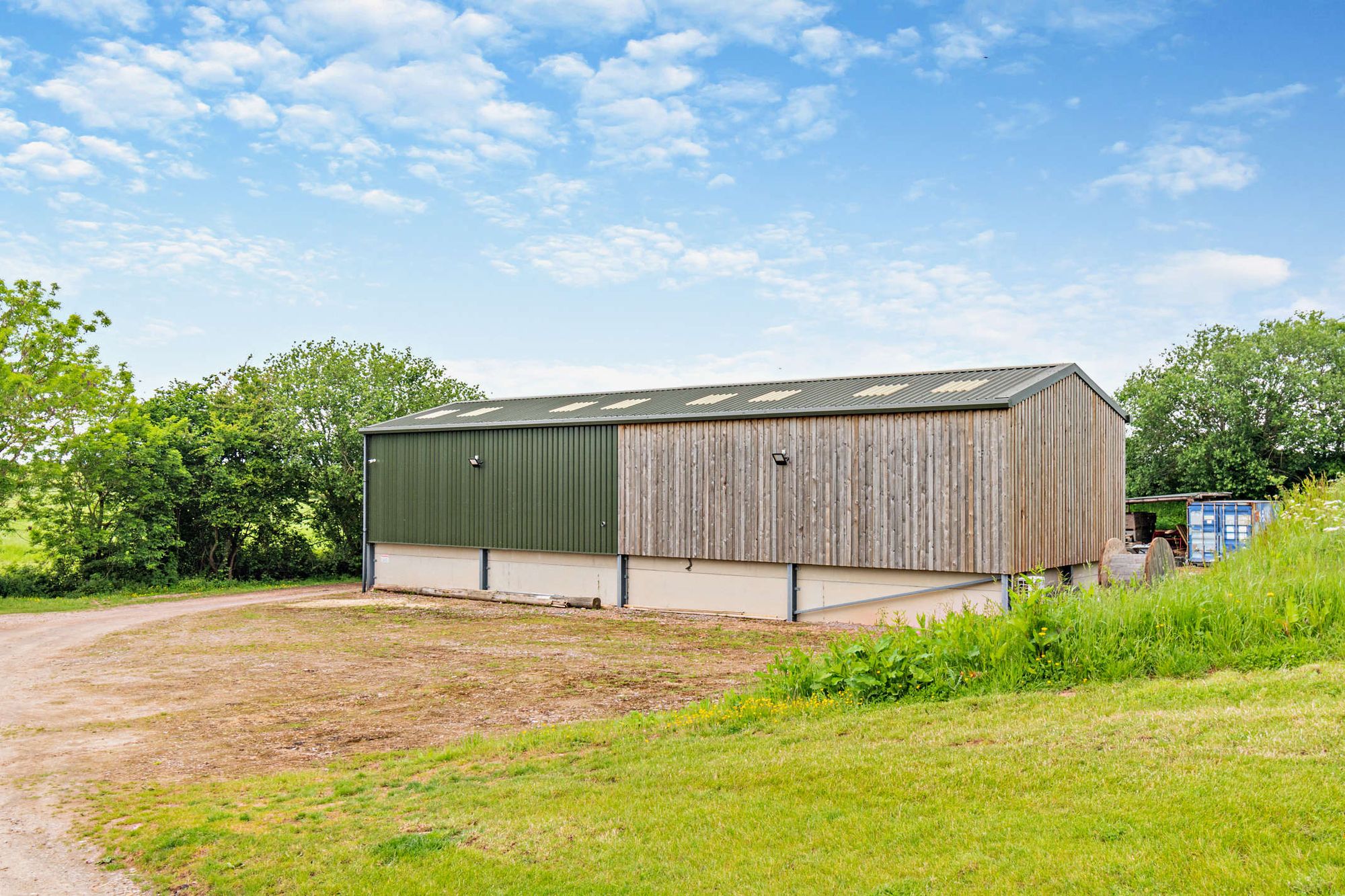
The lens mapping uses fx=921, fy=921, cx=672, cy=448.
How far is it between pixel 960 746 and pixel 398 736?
19.2 feet

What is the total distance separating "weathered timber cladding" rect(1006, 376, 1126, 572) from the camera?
56.6ft

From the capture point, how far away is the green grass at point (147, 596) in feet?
79.9

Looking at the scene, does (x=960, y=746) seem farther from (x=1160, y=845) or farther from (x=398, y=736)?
(x=398, y=736)

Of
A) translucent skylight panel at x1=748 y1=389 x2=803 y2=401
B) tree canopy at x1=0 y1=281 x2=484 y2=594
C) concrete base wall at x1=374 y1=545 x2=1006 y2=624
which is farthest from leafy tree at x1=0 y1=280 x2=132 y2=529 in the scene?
translucent skylight panel at x1=748 y1=389 x2=803 y2=401

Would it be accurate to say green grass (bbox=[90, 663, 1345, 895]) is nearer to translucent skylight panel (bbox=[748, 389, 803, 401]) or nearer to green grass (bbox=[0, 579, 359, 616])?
translucent skylight panel (bbox=[748, 389, 803, 401])

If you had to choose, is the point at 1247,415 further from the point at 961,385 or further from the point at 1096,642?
the point at 1096,642

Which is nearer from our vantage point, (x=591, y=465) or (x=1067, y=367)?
(x=1067, y=367)

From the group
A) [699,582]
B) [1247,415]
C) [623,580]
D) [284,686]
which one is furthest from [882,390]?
[1247,415]

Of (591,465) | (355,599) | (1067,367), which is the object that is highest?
(1067,367)

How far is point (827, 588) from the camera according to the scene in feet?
62.7

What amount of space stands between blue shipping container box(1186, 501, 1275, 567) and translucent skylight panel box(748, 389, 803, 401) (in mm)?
14430

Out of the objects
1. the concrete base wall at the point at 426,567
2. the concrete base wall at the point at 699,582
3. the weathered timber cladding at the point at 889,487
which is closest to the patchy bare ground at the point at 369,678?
the concrete base wall at the point at 699,582

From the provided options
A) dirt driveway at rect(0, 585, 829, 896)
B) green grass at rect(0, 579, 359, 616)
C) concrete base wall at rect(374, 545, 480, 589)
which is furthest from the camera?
concrete base wall at rect(374, 545, 480, 589)

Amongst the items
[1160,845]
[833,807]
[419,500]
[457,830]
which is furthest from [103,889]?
[419,500]
